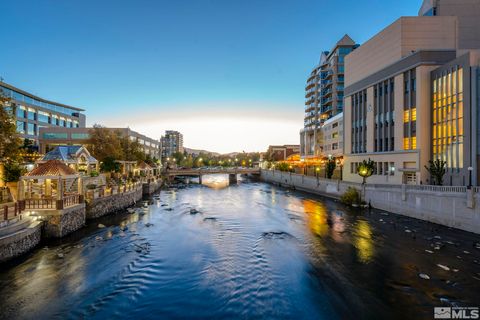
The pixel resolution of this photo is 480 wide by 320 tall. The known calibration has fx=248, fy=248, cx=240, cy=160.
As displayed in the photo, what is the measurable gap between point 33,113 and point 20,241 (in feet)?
286

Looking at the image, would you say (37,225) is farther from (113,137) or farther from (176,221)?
(113,137)

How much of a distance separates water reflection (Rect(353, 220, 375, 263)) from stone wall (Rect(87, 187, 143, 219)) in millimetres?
25858

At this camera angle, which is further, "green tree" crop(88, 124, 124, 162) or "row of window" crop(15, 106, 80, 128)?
"row of window" crop(15, 106, 80, 128)

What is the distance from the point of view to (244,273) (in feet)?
50.2

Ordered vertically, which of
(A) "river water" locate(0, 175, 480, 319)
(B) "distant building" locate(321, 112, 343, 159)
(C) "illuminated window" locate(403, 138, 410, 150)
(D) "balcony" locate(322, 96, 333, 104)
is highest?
(D) "balcony" locate(322, 96, 333, 104)

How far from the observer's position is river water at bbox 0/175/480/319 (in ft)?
38.2

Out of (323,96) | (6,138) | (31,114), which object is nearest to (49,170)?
(6,138)

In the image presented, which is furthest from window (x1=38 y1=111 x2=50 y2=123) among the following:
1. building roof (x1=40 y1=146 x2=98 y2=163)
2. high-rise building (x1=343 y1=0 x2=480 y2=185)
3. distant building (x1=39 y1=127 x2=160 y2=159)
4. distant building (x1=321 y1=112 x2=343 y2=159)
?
high-rise building (x1=343 y1=0 x2=480 y2=185)

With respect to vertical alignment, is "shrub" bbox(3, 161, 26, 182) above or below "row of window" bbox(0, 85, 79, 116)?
below

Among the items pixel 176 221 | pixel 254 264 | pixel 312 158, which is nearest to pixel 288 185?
pixel 312 158

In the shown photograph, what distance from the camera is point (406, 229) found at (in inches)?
947

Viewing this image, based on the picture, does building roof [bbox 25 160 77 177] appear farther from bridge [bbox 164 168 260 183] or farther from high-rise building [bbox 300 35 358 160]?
high-rise building [bbox 300 35 358 160]

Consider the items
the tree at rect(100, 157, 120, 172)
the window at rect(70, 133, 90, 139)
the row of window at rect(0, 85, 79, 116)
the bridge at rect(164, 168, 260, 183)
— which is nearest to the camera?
the tree at rect(100, 157, 120, 172)

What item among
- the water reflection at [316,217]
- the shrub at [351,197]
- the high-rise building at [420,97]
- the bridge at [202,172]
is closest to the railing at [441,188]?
the high-rise building at [420,97]
